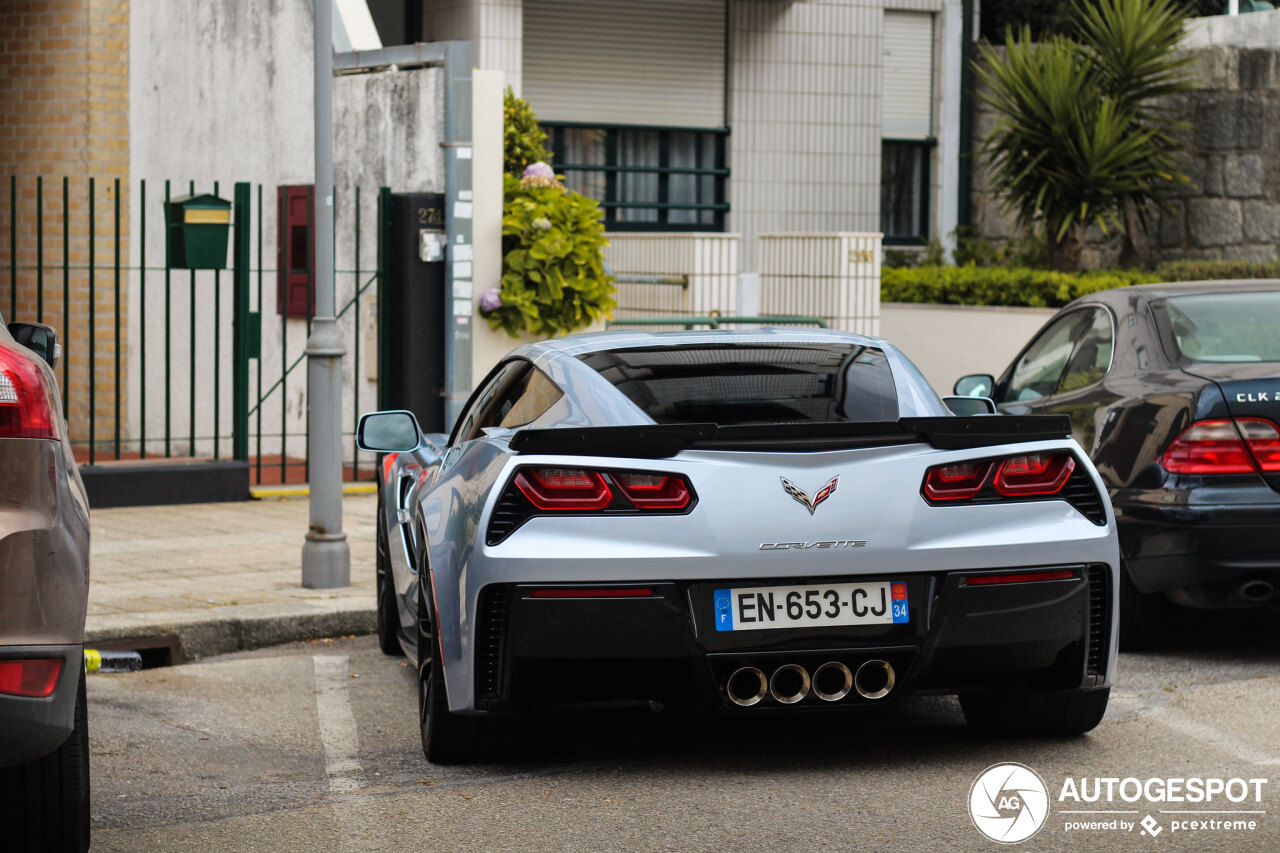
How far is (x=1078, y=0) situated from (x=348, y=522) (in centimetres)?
1625

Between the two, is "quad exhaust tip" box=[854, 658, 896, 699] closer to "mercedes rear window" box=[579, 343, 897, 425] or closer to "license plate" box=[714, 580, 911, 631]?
"license plate" box=[714, 580, 911, 631]

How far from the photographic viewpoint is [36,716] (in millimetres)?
3705

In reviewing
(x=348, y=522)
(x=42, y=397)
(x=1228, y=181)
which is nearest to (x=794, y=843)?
(x=42, y=397)

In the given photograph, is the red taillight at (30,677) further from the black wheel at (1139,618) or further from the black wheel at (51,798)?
the black wheel at (1139,618)

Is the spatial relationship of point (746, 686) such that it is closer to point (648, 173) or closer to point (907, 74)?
point (648, 173)

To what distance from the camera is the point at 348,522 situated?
35.5ft

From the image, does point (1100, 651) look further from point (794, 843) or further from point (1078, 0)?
point (1078, 0)

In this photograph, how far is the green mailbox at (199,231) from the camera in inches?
444

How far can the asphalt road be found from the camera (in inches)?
180

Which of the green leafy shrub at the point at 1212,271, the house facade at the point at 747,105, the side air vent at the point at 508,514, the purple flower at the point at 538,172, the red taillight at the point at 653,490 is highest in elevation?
the house facade at the point at 747,105

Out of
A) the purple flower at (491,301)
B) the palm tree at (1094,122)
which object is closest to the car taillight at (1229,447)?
the purple flower at (491,301)

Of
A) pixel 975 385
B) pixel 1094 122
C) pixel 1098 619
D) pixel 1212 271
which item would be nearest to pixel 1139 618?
pixel 975 385

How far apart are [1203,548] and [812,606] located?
2.42 m

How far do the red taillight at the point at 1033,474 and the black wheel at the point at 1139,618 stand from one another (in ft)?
6.88
